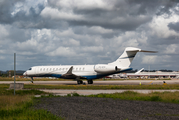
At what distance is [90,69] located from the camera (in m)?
40.9

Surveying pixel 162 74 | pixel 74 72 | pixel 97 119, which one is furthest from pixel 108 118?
pixel 162 74

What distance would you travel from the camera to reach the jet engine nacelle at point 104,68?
38469 millimetres

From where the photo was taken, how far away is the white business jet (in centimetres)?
3881

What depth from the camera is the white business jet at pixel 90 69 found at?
127 feet

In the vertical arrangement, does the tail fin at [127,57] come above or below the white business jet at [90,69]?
above

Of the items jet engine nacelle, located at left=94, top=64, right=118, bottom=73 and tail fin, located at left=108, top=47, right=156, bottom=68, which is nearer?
jet engine nacelle, located at left=94, top=64, right=118, bottom=73

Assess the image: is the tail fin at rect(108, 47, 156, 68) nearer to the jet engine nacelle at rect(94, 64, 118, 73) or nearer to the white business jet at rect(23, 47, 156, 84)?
the white business jet at rect(23, 47, 156, 84)

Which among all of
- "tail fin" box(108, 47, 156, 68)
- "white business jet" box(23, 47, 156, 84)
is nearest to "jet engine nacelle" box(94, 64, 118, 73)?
"white business jet" box(23, 47, 156, 84)

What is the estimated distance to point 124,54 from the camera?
3959 cm

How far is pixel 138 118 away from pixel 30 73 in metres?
39.9

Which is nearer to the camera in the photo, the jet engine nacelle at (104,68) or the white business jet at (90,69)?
the jet engine nacelle at (104,68)

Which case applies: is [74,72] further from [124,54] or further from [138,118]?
[138,118]

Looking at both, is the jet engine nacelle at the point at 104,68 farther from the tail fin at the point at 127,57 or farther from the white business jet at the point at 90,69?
the tail fin at the point at 127,57

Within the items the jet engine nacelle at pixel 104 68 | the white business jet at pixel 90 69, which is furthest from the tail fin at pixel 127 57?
the jet engine nacelle at pixel 104 68
